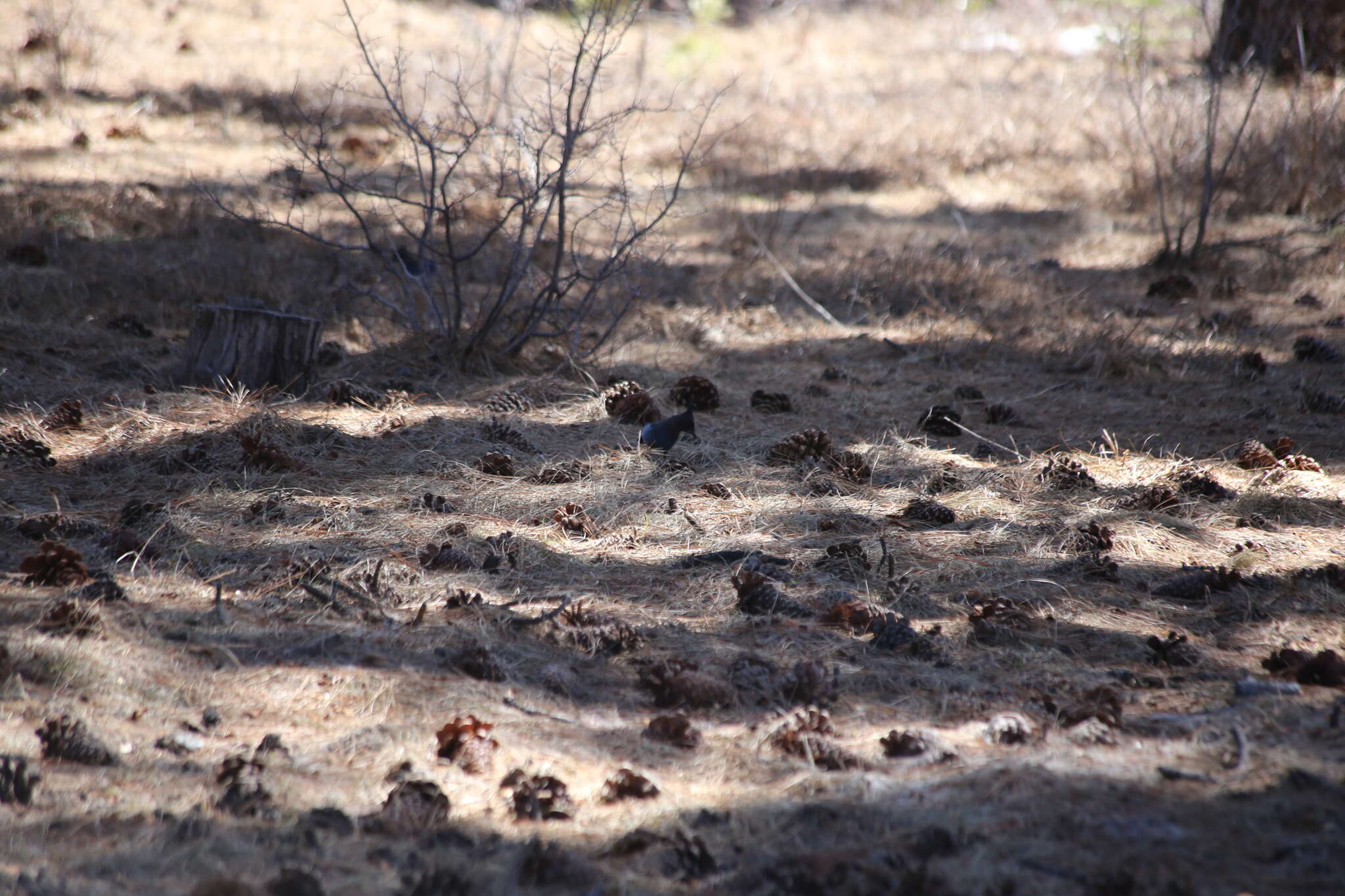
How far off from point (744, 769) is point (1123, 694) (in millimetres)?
1024

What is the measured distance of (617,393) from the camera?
4.63 metres

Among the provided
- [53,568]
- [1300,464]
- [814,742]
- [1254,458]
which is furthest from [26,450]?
[1300,464]

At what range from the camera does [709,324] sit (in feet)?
20.5

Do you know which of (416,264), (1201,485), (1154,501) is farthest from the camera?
(416,264)

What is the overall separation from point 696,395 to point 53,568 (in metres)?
2.96

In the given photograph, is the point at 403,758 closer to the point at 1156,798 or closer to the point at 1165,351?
the point at 1156,798

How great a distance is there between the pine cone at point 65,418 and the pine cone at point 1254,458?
4.84 metres

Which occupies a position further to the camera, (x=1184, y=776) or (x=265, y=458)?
(x=265, y=458)

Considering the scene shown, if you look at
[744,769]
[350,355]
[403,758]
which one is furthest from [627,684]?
[350,355]

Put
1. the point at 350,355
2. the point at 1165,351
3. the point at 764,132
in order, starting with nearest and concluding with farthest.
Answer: the point at 350,355, the point at 1165,351, the point at 764,132

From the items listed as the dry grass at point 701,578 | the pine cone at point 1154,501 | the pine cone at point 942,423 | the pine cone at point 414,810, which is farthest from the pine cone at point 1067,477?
the pine cone at point 414,810

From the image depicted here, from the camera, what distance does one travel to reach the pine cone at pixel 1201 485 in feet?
12.2

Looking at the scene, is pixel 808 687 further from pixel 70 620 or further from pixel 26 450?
pixel 26 450

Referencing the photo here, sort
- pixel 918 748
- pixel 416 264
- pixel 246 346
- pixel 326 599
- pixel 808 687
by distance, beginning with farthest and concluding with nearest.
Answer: pixel 416 264 < pixel 246 346 < pixel 326 599 < pixel 808 687 < pixel 918 748
